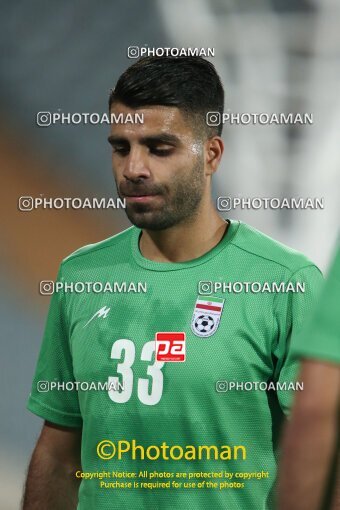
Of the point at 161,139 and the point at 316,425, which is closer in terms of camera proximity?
the point at 316,425

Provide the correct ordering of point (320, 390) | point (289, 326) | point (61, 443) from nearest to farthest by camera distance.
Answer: point (320, 390) → point (289, 326) → point (61, 443)

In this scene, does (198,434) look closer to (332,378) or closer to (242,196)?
(242,196)

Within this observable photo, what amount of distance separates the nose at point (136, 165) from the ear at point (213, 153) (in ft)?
0.51

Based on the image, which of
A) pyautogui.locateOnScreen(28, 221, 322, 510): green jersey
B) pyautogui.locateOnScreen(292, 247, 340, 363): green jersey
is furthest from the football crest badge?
pyautogui.locateOnScreen(292, 247, 340, 363): green jersey

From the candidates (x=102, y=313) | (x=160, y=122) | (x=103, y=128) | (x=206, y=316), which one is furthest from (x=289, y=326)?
(x=103, y=128)

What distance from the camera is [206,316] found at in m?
2.13

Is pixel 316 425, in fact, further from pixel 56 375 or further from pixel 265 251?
pixel 56 375

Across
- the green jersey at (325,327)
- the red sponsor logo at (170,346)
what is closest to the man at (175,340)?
the red sponsor logo at (170,346)

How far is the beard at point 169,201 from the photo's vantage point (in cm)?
213

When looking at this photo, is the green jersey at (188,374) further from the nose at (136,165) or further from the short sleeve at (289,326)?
the nose at (136,165)

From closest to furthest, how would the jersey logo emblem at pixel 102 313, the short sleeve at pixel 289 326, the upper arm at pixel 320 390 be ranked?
the upper arm at pixel 320 390 → the short sleeve at pixel 289 326 → the jersey logo emblem at pixel 102 313

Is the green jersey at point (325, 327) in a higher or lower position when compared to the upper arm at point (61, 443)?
higher

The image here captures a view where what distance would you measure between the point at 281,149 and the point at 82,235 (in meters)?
0.48

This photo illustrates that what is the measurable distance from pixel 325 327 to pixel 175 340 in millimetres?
1307
